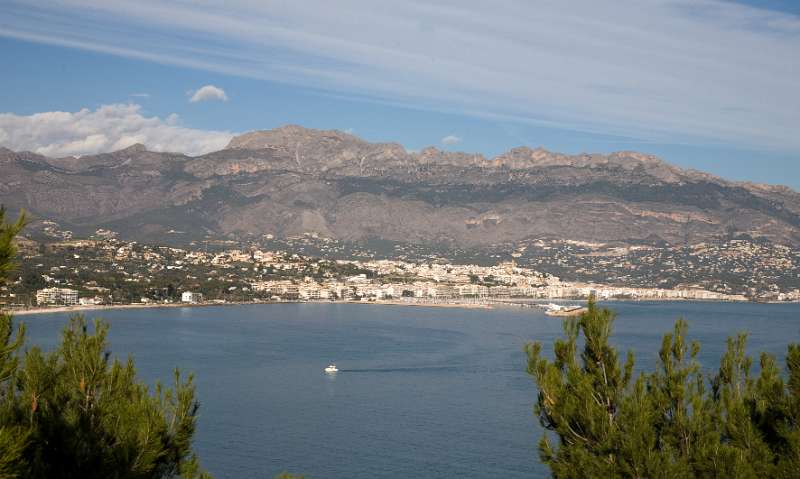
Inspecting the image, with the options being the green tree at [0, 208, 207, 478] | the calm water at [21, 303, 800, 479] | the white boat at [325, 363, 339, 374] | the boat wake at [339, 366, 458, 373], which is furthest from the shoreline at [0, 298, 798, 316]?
the green tree at [0, 208, 207, 478]

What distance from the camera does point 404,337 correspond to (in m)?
39.2

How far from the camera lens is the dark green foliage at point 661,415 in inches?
238

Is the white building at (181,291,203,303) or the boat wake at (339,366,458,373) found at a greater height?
the white building at (181,291,203,303)

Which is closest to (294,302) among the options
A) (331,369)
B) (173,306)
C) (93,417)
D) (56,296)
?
(173,306)

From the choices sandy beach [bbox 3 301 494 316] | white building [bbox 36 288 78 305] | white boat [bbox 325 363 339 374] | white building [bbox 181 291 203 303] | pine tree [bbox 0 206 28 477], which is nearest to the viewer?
pine tree [bbox 0 206 28 477]

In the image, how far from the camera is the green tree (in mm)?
5004

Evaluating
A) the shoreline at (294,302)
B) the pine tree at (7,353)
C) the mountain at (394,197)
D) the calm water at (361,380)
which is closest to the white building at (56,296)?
the shoreline at (294,302)

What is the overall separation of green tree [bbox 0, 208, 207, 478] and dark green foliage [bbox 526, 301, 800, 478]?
2.59 meters

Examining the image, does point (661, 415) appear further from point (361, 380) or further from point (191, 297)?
point (191, 297)

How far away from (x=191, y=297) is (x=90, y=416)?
5106 cm

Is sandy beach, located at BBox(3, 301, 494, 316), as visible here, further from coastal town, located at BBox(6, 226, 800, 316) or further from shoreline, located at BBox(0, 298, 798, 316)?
coastal town, located at BBox(6, 226, 800, 316)

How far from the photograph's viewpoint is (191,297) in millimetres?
55312

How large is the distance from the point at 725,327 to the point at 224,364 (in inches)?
1130

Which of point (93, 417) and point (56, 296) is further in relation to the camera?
point (56, 296)
